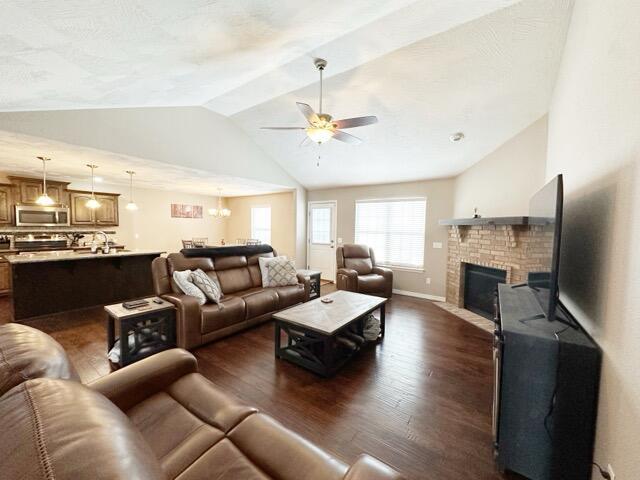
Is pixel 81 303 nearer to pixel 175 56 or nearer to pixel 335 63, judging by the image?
pixel 175 56

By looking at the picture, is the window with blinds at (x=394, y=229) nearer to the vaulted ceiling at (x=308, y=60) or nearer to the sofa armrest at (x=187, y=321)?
the vaulted ceiling at (x=308, y=60)

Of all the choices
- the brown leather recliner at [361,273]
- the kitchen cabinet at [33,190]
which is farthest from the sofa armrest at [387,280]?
the kitchen cabinet at [33,190]

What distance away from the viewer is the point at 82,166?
167 inches

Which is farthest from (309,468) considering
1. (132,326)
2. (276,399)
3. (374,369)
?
(132,326)

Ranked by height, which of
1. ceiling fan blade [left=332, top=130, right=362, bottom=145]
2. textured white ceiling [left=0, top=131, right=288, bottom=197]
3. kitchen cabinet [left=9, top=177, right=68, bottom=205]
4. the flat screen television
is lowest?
the flat screen television

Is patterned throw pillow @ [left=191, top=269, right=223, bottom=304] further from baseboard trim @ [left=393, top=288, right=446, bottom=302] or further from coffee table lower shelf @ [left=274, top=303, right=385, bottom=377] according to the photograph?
baseboard trim @ [left=393, top=288, right=446, bottom=302]

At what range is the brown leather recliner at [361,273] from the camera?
187 inches

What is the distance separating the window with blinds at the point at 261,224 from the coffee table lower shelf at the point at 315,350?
5351 millimetres

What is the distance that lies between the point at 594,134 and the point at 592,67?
0.46m

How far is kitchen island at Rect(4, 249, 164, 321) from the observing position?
364 cm

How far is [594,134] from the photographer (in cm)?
159

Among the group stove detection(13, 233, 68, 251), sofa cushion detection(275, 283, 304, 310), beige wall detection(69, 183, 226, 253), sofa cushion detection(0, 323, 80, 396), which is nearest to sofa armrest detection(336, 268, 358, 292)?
sofa cushion detection(275, 283, 304, 310)

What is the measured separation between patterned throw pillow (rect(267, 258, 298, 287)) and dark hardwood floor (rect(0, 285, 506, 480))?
72cm

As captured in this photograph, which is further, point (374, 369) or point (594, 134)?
point (374, 369)
